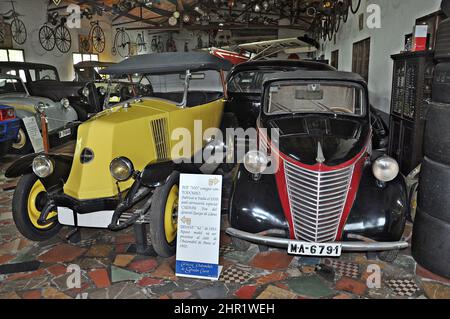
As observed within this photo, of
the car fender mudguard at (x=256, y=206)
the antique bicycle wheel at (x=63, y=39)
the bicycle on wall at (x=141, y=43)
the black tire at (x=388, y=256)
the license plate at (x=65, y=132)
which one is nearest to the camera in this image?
the car fender mudguard at (x=256, y=206)

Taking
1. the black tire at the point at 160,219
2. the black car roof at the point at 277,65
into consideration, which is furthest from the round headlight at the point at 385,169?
the black car roof at the point at 277,65

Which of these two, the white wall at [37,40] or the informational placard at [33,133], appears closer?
the informational placard at [33,133]

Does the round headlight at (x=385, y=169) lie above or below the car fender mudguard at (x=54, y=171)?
above

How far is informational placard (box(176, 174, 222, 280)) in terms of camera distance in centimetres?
266

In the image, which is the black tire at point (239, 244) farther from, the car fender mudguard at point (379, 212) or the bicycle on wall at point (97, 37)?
the bicycle on wall at point (97, 37)

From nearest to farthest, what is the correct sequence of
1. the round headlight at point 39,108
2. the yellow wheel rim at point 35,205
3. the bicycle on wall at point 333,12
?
the yellow wheel rim at point 35,205
the round headlight at point 39,108
the bicycle on wall at point 333,12

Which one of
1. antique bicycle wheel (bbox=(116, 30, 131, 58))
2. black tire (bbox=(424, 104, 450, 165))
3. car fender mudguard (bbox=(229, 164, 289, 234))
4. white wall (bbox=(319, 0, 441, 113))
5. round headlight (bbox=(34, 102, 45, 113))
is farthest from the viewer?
antique bicycle wheel (bbox=(116, 30, 131, 58))

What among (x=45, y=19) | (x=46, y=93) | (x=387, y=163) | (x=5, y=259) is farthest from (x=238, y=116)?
(x=45, y=19)

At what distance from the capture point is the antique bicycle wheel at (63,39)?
542 inches

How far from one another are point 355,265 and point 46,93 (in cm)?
681

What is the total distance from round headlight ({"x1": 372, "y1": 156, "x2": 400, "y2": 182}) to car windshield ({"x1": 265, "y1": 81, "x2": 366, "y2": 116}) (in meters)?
0.82

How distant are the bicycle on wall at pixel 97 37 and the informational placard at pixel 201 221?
49.3 ft

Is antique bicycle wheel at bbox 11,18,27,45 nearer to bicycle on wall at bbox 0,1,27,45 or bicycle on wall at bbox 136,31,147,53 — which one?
bicycle on wall at bbox 0,1,27,45

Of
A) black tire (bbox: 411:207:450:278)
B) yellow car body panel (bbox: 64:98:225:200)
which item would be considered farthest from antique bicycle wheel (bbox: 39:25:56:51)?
black tire (bbox: 411:207:450:278)
